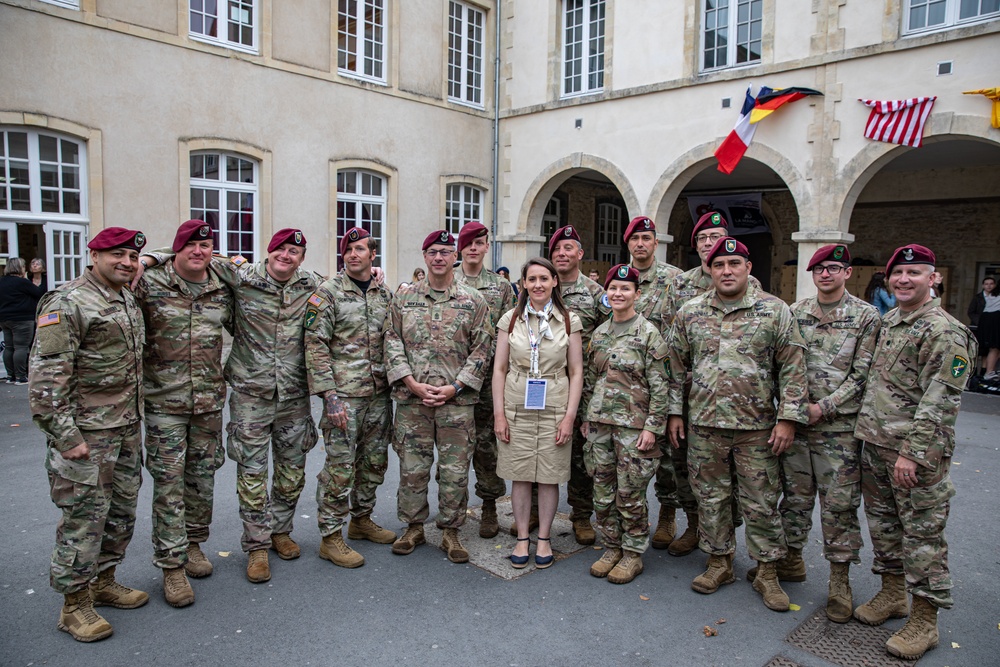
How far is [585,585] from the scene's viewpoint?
4293 millimetres

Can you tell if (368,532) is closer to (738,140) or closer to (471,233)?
(471,233)

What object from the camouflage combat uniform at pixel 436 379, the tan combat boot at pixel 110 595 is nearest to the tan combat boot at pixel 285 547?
the camouflage combat uniform at pixel 436 379

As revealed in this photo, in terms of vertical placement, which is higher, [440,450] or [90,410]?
[90,410]

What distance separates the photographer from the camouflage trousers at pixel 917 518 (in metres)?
3.54

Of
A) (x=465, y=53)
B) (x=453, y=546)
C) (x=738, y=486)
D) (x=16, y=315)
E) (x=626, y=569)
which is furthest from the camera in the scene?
Result: (x=465, y=53)

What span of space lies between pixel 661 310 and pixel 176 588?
348cm

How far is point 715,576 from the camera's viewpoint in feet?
13.9

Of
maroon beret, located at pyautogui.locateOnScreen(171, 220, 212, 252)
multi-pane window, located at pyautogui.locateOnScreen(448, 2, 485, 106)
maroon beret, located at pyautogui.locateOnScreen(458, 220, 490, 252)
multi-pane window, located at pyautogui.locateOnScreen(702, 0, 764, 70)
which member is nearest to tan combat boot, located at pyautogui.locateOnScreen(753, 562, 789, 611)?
maroon beret, located at pyautogui.locateOnScreen(458, 220, 490, 252)

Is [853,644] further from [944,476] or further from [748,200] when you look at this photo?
[748,200]

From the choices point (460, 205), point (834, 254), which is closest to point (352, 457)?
point (834, 254)

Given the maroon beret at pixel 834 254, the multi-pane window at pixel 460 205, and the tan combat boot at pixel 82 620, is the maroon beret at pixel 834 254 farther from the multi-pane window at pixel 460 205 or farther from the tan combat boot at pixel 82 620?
the multi-pane window at pixel 460 205

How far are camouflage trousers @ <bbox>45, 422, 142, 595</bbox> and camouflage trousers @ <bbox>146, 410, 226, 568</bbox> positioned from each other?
0.15 meters

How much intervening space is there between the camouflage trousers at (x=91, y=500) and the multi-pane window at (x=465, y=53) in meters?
12.8

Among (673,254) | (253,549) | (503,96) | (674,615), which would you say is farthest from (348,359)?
(673,254)
